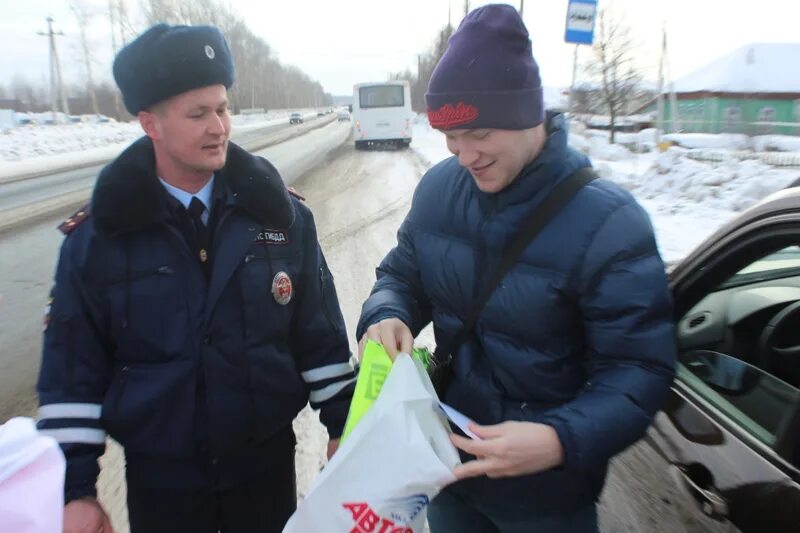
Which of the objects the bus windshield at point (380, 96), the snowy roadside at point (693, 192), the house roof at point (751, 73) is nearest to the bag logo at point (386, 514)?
the snowy roadside at point (693, 192)

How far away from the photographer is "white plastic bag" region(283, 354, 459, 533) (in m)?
1.24

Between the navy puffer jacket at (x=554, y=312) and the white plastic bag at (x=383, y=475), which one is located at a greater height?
the navy puffer jacket at (x=554, y=312)

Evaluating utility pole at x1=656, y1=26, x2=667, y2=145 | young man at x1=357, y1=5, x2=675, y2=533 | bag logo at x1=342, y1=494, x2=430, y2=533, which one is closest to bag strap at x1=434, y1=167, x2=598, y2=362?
young man at x1=357, y1=5, x2=675, y2=533

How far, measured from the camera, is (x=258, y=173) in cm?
176

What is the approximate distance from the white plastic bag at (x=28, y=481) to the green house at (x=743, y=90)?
123 ft

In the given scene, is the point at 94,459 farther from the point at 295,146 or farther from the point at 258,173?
the point at 295,146

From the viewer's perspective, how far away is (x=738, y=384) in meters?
1.88

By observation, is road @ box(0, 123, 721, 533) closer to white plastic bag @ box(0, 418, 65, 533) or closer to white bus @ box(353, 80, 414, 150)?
white plastic bag @ box(0, 418, 65, 533)

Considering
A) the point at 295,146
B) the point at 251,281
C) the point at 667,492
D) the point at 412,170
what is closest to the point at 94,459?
the point at 251,281

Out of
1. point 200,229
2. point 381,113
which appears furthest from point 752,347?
point 381,113

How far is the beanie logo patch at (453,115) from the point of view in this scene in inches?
55.3

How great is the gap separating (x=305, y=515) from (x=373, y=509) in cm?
16

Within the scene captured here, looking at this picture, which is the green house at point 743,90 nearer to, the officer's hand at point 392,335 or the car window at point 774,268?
the car window at point 774,268

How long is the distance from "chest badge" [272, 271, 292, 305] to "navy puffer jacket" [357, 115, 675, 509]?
0.25 meters
